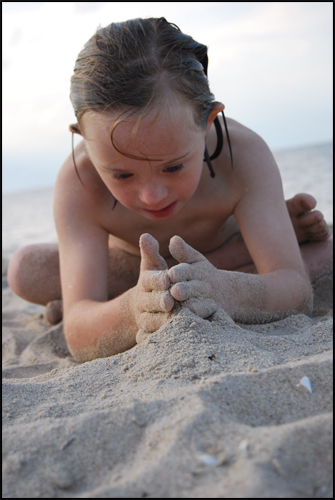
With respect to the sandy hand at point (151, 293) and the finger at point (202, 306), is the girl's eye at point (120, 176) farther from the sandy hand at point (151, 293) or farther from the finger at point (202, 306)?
the finger at point (202, 306)

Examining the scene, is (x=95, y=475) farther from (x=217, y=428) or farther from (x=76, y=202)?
(x=76, y=202)

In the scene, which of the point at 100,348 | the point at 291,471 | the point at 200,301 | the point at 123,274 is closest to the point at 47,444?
the point at 291,471

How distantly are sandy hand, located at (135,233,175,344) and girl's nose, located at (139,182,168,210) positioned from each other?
1.01ft

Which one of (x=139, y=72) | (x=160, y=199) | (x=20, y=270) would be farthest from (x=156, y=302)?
(x=20, y=270)

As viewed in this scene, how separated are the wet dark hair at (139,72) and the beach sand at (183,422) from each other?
0.80 m

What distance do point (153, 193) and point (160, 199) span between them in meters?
0.04

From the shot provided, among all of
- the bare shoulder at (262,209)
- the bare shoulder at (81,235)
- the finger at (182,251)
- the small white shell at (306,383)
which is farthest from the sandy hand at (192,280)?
the bare shoulder at (81,235)

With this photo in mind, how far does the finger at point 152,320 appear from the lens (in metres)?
1.42

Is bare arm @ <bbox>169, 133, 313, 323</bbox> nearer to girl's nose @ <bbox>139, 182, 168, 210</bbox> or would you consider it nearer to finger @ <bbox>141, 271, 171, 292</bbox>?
finger @ <bbox>141, 271, 171, 292</bbox>

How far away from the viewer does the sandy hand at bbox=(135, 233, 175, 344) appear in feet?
4.67

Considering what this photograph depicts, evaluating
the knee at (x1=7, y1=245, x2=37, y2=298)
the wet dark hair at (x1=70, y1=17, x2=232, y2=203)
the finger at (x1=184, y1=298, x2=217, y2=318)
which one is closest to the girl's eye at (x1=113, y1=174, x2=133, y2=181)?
the wet dark hair at (x1=70, y1=17, x2=232, y2=203)

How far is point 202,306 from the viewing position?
1443mm

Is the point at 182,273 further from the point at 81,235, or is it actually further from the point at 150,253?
the point at 81,235

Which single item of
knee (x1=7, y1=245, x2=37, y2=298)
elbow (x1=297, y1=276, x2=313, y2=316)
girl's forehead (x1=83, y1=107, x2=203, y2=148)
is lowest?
knee (x1=7, y1=245, x2=37, y2=298)
